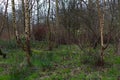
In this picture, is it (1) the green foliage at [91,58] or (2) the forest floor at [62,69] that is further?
(1) the green foliage at [91,58]

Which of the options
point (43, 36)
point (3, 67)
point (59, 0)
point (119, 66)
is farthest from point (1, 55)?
point (59, 0)

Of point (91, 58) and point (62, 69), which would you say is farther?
point (91, 58)

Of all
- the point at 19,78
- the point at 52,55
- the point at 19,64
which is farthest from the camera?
the point at 52,55

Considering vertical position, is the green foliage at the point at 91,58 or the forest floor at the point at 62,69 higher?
the green foliage at the point at 91,58

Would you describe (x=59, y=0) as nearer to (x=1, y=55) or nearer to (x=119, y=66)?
(x=1, y=55)

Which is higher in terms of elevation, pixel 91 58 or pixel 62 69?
pixel 91 58

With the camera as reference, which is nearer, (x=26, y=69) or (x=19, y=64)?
(x=26, y=69)

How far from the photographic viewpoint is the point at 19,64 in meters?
12.7

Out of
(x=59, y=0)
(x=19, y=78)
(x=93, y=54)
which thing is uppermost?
(x=59, y=0)

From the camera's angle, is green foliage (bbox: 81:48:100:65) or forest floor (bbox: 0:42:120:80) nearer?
forest floor (bbox: 0:42:120:80)

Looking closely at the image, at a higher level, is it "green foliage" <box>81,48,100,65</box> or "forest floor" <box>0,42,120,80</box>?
"green foliage" <box>81,48,100,65</box>

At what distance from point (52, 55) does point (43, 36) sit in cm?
993

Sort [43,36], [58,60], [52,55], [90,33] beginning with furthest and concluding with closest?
1. [43,36]
2. [90,33]
3. [52,55]
4. [58,60]

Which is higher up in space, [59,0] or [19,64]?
[59,0]
